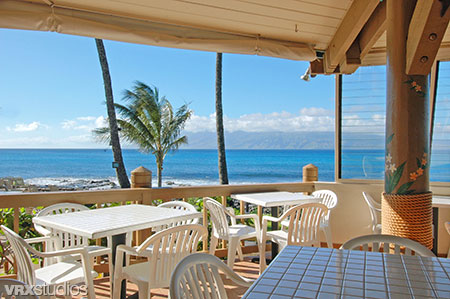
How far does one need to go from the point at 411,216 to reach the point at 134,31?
233 centimetres

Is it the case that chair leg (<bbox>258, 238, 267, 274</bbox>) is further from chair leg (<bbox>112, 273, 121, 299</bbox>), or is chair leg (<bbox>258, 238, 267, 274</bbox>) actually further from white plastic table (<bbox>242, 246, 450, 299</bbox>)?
white plastic table (<bbox>242, 246, 450, 299</bbox>)

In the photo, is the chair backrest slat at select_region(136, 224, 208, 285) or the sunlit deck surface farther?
the sunlit deck surface

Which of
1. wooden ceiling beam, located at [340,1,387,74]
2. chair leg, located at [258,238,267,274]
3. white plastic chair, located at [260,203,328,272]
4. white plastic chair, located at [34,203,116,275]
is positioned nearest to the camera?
white plastic chair, located at [34,203,116,275]

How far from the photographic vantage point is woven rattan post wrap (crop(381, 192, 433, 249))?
7.08 feet

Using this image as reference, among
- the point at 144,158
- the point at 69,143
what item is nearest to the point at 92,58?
the point at 69,143

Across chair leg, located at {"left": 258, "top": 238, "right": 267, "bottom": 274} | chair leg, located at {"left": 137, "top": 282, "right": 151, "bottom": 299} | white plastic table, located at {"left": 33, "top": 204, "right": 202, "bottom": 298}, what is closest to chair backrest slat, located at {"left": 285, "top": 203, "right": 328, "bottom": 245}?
chair leg, located at {"left": 258, "top": 238, "right": 267, "bottom": 274}

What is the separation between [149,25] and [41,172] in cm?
3445

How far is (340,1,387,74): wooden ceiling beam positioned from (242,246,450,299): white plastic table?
2.04 metres

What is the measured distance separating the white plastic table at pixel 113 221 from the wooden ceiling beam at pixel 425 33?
6.01ft

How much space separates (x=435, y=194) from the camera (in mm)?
4445

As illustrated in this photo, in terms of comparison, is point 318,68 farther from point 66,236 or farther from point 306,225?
point 66,236

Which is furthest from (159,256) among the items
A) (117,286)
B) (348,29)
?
(348,29)

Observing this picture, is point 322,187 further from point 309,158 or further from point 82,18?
point 309,158

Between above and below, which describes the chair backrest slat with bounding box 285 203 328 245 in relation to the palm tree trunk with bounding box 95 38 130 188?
below
